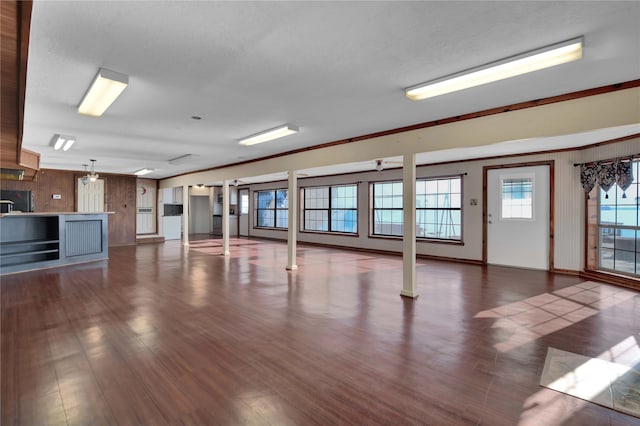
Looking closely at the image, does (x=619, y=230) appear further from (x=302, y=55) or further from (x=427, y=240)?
(x=302, y=55)

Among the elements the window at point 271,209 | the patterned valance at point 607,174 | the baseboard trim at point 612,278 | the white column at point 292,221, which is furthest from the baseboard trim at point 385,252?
the white column at point 292,221

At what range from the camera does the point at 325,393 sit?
2219 millimetres

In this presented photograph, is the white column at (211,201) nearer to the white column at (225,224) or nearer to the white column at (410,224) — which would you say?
the white column at (225,224)

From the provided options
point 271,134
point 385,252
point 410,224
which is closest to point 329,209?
point 385,252

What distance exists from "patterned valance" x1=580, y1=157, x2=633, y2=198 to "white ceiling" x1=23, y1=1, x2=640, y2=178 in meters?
3.14

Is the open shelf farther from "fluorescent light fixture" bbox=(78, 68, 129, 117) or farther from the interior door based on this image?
the interior door

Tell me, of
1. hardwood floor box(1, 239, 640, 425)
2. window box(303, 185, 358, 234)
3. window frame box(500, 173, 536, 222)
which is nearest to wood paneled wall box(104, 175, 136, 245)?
hardwood floor box(1, 239, 640, 425)

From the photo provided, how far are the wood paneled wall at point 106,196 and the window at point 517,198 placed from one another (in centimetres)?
1099

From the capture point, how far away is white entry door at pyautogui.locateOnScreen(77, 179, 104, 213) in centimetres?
1057

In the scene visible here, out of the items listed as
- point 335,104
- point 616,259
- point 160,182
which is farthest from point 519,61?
point 160,182

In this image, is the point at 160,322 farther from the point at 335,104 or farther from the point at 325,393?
the point at 335,104

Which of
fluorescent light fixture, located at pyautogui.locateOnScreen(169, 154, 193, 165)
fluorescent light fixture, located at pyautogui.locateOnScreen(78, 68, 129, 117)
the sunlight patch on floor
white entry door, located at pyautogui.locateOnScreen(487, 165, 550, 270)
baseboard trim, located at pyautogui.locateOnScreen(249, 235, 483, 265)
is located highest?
fluorescent light fixture, located at pyautogui.locateOnScreen(169, 154, 193, 165)

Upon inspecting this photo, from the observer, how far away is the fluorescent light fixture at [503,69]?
7.71ft

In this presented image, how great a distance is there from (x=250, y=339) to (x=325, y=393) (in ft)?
3.82
